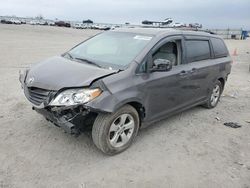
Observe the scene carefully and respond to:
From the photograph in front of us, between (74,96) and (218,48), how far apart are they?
163 inches

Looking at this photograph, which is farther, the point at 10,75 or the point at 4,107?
the point at 10,75

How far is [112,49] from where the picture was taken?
4.96 m

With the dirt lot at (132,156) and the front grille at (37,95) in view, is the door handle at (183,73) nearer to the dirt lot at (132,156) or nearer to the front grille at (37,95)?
the dirt lot at (132,156)

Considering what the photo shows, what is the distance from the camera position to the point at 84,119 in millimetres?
3869

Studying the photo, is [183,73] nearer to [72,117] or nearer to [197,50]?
[197,50]

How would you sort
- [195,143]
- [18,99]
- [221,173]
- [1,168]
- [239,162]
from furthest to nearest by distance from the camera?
[18,99]
[195,143]
[239,162]
[221,173]
[1,168]

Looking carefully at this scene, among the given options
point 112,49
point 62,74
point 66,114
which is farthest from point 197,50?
point 66,114

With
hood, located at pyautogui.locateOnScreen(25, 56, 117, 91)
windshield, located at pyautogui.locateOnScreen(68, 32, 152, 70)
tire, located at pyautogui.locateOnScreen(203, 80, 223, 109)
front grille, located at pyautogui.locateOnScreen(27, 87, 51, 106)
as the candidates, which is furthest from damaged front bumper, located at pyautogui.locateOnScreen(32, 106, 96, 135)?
tire, located at pyautogui.locateOnScreen(203, 80, 223, 109)

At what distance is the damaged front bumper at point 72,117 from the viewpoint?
3771mm

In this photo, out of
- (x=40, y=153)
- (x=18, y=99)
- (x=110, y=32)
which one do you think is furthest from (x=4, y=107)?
(x=110, y=32)

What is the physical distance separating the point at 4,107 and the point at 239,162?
14.4ft

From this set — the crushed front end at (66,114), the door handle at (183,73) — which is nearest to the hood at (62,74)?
the crushed front end at (66,114)

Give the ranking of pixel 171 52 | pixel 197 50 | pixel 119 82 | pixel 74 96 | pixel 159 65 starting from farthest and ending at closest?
pixel 197 50 < pixel 171 52 < pixel 159 65 < pixel 119 82 < pixel 74 96

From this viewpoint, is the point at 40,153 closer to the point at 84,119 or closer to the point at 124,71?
the point at 84,119
